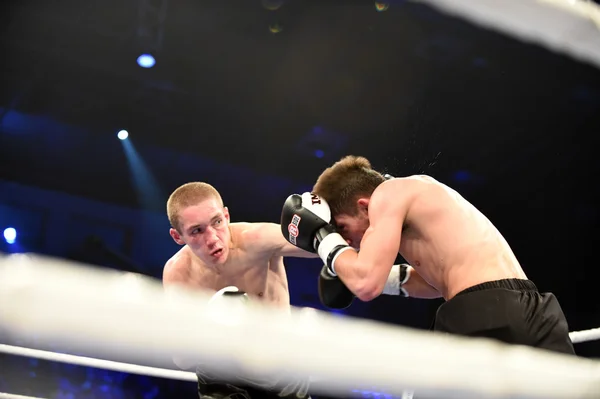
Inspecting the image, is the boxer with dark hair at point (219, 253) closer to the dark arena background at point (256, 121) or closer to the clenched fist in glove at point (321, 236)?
the clenched fist in glove at point (321, 236)

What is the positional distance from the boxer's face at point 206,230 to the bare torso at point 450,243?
0.70m

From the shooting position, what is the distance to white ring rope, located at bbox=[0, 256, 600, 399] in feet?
1.17

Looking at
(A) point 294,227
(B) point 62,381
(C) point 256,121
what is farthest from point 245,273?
(B) point 62,381

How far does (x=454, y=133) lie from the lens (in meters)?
4.83

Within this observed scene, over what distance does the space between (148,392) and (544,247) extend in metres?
3.70

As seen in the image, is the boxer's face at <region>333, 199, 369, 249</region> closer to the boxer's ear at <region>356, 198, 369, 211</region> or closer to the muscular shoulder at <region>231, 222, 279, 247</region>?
the boxer's ear at <region>356, 198, 369, 211</region>

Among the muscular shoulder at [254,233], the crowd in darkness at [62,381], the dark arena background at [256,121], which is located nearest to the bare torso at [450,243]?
the muscular shoulder at [254,233]

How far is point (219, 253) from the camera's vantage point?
188 cm

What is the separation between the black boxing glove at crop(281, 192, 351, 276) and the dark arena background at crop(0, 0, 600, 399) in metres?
2.68

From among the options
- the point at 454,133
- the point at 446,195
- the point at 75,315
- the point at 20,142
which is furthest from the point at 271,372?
the point at 20,142

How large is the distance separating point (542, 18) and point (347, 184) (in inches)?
37.8

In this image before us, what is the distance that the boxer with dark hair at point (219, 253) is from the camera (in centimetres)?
187

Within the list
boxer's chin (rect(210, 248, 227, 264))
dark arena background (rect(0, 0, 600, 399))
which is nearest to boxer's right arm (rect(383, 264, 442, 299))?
boxer's chin (rect(210, 248, 227, 264))

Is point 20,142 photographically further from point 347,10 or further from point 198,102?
point 347,10
